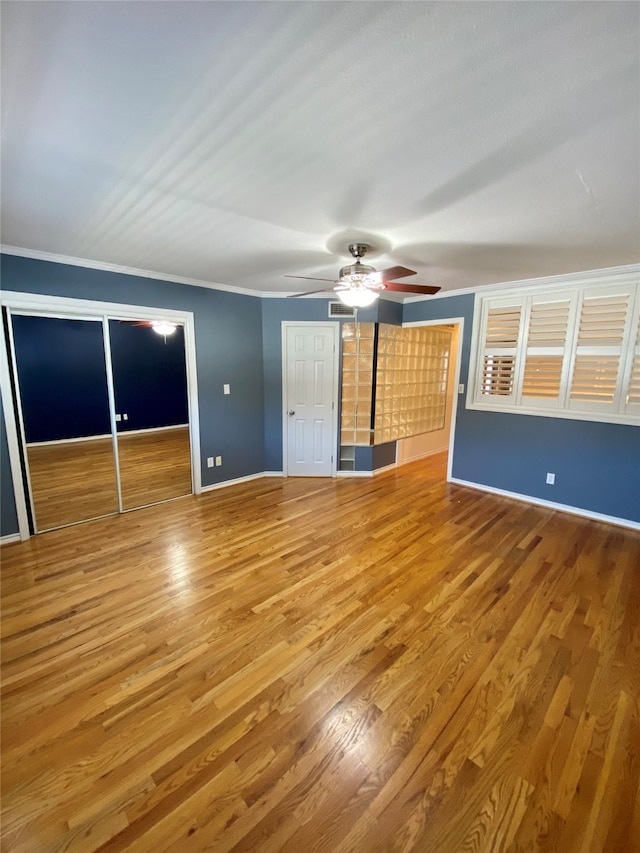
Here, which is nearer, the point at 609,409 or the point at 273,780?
the point at 273,780

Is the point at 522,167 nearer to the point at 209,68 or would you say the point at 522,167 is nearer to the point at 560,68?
the point at 560,68

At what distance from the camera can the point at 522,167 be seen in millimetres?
1646

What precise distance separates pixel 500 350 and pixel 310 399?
2.42 metres

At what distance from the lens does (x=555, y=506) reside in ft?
12.4

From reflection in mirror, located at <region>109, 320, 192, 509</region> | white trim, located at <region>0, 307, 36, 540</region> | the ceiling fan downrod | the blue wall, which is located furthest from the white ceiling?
reflection in mirror, located at <region>109, 320, 192, 509</region>

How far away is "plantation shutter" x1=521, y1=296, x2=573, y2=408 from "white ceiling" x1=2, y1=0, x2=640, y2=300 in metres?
1.19

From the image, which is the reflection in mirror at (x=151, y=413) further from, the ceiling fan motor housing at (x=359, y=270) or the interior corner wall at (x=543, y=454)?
the interior corner wall at (x=543, y=454)

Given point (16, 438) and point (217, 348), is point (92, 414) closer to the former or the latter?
point (16, 438)

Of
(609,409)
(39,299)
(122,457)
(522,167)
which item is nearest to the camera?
(522,167)

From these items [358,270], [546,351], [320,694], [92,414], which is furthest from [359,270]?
[92,414]

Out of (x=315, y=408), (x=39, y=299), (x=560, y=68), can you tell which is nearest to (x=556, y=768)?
(x=560, y=68)

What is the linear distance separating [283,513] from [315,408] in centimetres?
158

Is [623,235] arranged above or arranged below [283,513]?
above

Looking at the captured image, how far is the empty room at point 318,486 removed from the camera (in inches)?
44.9
